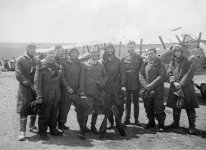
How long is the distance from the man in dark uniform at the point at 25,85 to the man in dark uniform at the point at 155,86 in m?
2.62

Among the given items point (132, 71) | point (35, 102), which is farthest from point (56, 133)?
point (132, 71)

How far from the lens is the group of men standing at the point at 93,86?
5.16 m

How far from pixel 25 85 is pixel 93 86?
1469 millimetres

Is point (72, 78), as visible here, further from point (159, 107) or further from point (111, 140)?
point (159, 107)

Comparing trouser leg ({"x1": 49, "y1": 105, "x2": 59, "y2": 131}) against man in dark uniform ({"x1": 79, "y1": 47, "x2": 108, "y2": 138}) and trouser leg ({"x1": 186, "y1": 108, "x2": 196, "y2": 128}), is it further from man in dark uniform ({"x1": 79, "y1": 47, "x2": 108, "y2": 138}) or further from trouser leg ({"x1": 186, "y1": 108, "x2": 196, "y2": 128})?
trouser leg ({"x1": 186, "y1": 108, "x2": 196, "y2": 128})

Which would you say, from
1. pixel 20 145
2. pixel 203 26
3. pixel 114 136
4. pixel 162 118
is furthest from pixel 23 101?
pixel 203 26

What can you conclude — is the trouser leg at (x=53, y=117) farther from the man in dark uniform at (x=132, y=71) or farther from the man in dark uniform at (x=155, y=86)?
the man in dark uniform at (x=155, y=86)

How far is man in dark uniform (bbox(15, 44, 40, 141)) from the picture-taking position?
Result: 5176 mm

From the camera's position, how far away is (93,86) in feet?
18.2

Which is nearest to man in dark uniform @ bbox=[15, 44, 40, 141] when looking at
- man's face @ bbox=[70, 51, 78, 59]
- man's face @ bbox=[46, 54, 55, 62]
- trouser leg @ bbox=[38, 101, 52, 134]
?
trouser leg @ bbox=[38, 101, 52, 134]

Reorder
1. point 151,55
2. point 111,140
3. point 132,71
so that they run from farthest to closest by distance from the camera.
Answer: point 132,71 → point 151,55 → point 111,140

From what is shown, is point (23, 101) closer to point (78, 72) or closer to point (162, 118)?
point (78, 72)

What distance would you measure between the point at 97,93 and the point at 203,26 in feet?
Answer: 30.0

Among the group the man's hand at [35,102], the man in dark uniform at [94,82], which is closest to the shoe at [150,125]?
the man in dark uniform at [94,82]
